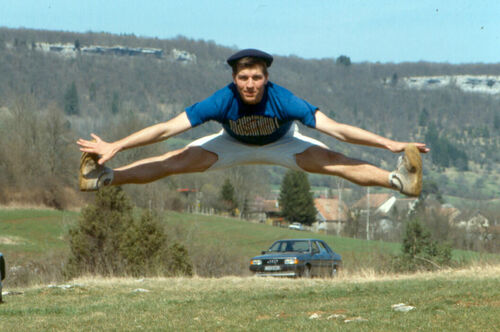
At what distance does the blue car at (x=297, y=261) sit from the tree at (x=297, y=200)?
80.4 meters

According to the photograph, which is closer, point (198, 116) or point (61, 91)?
point (198, 116)

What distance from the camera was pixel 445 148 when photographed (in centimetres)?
16200

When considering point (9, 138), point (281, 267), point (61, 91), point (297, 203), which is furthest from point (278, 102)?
point (61, 91)

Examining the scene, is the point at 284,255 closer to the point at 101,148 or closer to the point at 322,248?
the point at 322,248

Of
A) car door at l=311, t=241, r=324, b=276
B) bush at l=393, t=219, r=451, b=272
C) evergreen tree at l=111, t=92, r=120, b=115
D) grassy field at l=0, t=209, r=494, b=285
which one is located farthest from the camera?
evergreen tree at l=111, t=92, r=120, b=115

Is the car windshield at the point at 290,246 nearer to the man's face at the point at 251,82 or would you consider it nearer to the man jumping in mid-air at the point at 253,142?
the man jumping in mid-air at the point at 253,142

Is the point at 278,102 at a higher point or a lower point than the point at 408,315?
higher

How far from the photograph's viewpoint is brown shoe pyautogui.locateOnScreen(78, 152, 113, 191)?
8.14 m

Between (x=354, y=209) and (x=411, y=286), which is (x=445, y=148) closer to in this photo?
(x=354, y=209)

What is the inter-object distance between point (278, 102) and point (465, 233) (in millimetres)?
59303

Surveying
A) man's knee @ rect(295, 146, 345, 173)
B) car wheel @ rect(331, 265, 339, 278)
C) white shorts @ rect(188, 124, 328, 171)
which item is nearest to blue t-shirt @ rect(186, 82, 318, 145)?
white shorts @ rect(188, 124, 328, 171)

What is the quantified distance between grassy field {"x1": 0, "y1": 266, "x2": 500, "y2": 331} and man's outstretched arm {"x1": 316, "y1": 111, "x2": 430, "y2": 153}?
13.0 ft

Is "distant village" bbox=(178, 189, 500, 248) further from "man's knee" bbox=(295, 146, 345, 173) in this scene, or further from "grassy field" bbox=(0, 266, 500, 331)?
"man's knee" bbox=(295, 146, 345, 173)

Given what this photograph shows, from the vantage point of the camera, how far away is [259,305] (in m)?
14.4
